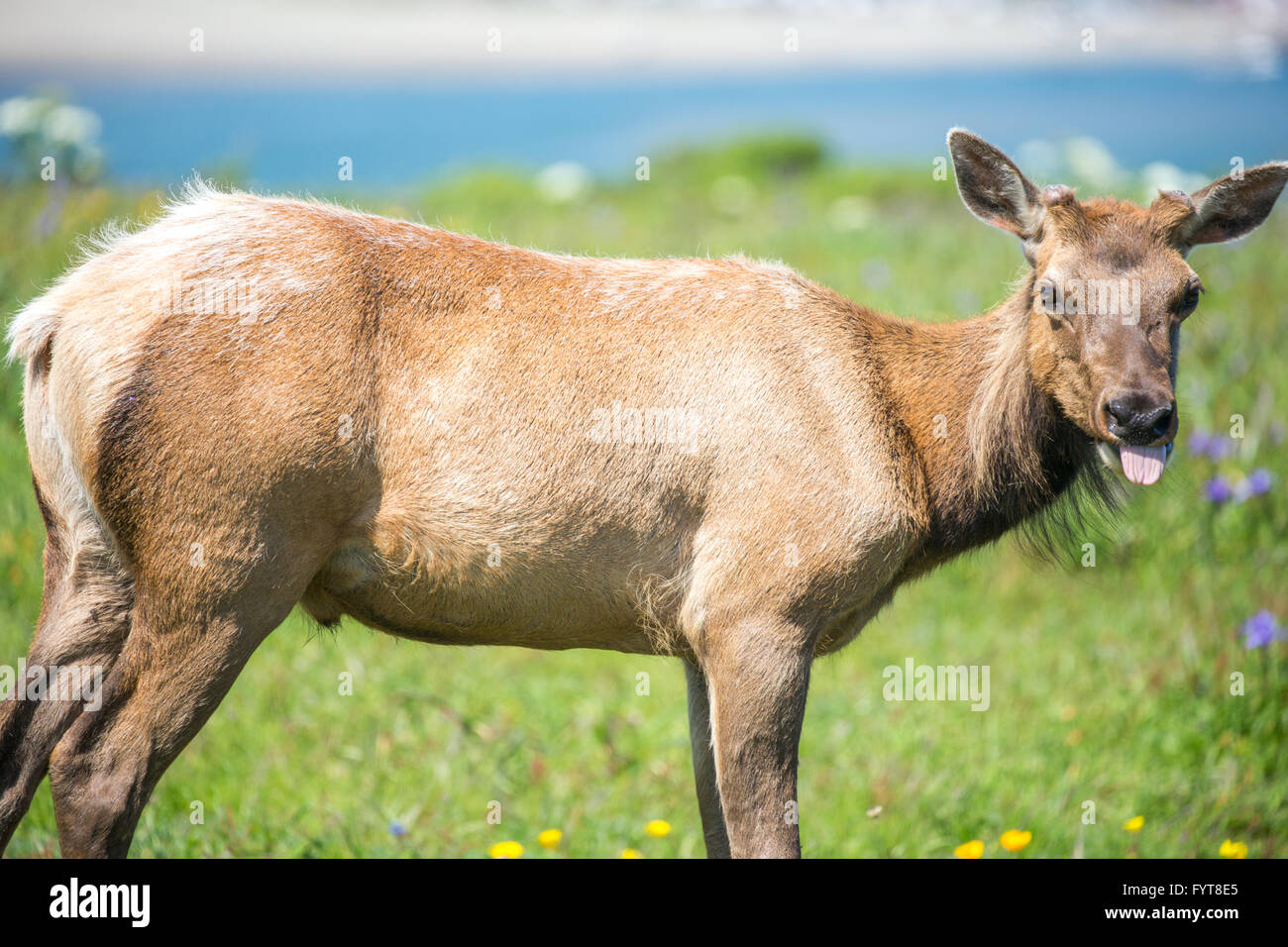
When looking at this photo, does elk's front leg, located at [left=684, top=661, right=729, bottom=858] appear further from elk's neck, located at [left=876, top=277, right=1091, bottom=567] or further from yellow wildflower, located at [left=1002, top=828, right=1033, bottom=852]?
yellow wildflower, located at [left=1002, top=828, right=1033, bottom=852]

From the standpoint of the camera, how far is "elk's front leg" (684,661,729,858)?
15.2 feet

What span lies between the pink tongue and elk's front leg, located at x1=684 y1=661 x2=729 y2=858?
1.71m

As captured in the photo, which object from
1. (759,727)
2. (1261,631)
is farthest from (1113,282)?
(1261,631)

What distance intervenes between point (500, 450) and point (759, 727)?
4.24 feet

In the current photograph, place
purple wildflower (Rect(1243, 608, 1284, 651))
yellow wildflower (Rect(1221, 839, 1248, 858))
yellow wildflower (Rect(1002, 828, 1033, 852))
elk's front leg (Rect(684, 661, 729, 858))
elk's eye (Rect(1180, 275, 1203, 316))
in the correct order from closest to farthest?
elk's eye (Rect(1180, 275, 1203, 316)) → elk's front leg (Rect(684, 661, 729, 858)) → yellow wildflower (Rect(1002, 828, 1033, 852)) → yellow wildflower (Rect(1221, 839, 1248, 858)) → purple wildflower (Rect(1243, 608, 1284, 651))

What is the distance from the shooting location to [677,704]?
689 cm

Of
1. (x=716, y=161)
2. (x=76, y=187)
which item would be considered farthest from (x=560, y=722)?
(x=716, y=161)

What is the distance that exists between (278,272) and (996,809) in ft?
13.8

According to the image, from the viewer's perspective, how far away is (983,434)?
4.55 m

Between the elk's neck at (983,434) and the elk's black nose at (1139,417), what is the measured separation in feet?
1.43

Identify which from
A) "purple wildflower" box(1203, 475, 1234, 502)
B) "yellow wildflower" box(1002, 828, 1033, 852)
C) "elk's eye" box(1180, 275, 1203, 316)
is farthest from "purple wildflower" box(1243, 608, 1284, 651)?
"elk's eye" box(1180, 275, 1203, 316)

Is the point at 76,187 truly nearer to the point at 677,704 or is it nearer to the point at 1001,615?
the point at 677,704

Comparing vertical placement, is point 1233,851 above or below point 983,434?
below

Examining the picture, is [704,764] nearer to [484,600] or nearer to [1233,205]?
[484,600]
